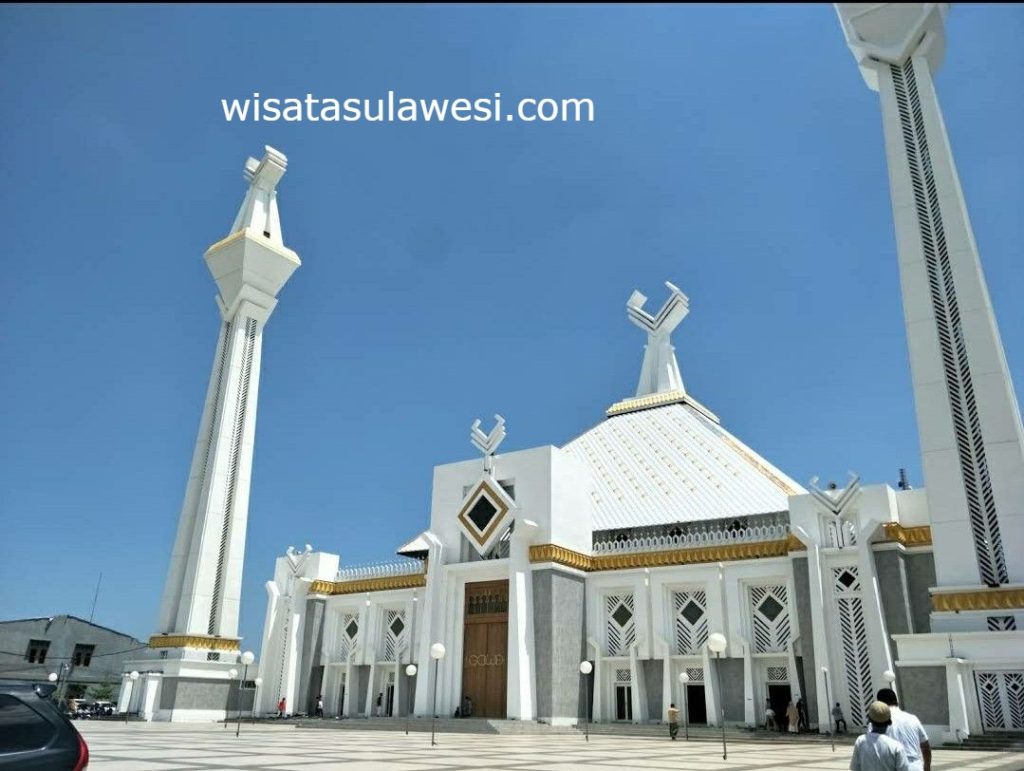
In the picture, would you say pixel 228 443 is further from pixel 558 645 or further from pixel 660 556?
pixel 660 556

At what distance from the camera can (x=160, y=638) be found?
25375 millimetres

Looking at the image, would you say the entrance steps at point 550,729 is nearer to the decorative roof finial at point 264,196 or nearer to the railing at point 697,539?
the railing at point 697,539

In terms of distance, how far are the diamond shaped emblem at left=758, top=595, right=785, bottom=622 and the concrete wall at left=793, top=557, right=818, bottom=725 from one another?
3.32ft

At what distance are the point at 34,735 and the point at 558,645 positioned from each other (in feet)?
61.0

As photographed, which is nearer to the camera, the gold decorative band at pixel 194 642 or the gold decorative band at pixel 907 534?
the gold decorative band at pixel 907 534

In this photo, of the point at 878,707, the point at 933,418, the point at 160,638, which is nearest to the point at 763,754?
the point at 933,418

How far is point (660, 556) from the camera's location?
22.1m

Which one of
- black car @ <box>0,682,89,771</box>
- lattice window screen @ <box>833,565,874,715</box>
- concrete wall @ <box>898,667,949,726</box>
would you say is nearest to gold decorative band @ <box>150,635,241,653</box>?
lattice window screen @ <box>833,565,874,715</box>

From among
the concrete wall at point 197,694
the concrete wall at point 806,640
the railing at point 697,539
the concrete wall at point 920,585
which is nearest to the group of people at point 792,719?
the concrete wall at point 806,640

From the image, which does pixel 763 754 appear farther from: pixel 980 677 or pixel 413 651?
pixel 413 651

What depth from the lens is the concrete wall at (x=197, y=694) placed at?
23.9 metres

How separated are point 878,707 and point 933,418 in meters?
13.6

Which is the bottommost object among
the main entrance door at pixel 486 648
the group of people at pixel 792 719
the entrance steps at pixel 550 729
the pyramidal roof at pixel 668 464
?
the entrance steps at pixel 550 729

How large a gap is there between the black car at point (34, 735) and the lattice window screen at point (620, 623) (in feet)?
63.9
